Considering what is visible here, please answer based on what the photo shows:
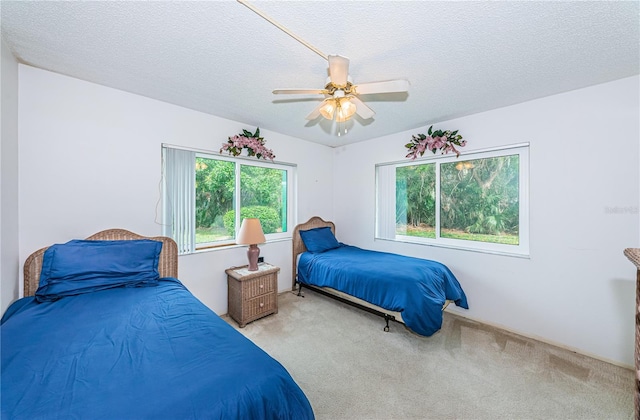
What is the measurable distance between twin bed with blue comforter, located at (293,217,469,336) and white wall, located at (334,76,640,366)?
498 millimetres

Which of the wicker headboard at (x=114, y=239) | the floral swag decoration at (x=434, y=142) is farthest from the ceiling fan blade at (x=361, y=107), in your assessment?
the wicker headboard at (x=114, y=239)

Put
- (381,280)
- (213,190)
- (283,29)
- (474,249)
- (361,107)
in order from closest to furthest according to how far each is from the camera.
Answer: (283,29) → (361,107) → (381,280) → (474,249) → (213,190)

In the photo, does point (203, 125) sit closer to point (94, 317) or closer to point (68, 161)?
point (68, 161)

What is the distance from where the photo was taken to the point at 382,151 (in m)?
3.83

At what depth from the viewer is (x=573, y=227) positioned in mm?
2316

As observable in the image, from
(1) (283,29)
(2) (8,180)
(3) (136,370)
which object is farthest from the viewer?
(2) (8,180)

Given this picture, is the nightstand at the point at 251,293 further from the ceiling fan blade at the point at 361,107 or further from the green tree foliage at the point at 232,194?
the ceiling fan blade at the point at 361,107

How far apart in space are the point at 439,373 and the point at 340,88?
2321 mm

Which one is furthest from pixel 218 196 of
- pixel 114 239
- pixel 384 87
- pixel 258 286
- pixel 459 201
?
pixel 459 201

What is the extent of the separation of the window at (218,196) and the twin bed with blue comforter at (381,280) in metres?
0.59

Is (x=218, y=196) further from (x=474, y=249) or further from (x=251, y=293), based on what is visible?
(x=474, y=249)

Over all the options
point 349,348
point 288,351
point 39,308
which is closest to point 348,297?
point 349,348

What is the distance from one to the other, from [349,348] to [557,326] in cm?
204

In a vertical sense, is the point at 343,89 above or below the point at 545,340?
above
